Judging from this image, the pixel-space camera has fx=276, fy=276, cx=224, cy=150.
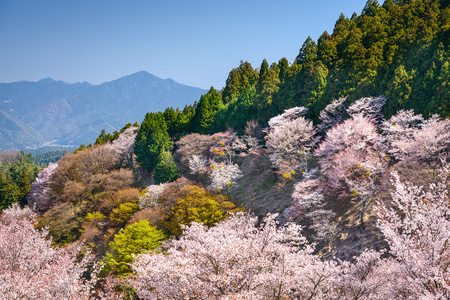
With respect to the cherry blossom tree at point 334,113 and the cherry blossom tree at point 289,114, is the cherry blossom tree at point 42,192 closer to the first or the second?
the cherry blossom tree at point 289,114

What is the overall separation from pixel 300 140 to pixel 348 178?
6.69 meters

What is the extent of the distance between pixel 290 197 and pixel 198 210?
293 inches

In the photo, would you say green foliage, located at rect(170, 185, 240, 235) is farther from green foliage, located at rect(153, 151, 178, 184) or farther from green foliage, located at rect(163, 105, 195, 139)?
green foliage, located at rect(163, 105, 195, 139)

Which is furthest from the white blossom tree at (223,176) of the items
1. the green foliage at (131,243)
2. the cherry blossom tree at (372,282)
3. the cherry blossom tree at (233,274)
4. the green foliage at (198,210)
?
the cherry blossom tree at (372,282)

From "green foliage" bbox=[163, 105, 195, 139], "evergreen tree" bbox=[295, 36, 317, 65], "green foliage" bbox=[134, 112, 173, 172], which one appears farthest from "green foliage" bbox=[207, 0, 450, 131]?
"green foliage" bbox=[134, 112, 173, 172]

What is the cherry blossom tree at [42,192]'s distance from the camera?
123 ft

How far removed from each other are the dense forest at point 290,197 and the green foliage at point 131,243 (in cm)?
13

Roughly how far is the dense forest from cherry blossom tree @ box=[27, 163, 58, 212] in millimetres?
349

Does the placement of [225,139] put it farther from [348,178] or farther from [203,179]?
[348,178]

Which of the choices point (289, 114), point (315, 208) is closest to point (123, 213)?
point (315, 208)

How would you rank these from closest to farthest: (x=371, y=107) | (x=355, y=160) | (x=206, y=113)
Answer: (x=355, y=160), (x=371, y=107), (x=206, y=113)

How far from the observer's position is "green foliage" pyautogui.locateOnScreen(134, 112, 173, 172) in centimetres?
3722

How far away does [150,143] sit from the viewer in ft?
124

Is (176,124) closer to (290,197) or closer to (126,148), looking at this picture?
(126,148)
